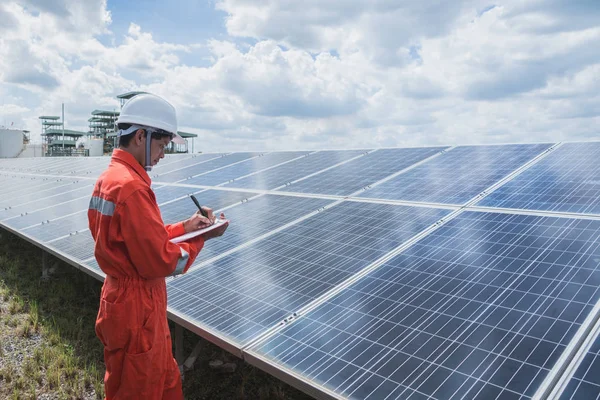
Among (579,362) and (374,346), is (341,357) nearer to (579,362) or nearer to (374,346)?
(374,346)

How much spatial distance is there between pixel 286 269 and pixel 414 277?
1.47 metres

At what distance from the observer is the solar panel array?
10.5 ft

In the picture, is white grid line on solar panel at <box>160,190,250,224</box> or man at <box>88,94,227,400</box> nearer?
man at <box>88,94,227,400</box>

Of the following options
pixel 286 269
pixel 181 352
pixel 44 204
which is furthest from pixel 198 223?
pixel 44 204

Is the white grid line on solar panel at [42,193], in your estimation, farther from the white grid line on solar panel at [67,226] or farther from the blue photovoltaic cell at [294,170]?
the blue photovoltaic cell at [294,170]

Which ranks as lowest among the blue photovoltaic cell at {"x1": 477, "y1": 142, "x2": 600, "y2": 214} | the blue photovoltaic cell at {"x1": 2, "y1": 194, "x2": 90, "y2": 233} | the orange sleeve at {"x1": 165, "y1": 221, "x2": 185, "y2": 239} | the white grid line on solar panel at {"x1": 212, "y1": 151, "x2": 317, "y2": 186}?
the blue photovoltaic cell at {"x1": 2, "y1": 194, "x2": 90, "y2": 233}

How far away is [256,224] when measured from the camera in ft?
22.8

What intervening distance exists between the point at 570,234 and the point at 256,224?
4185mm

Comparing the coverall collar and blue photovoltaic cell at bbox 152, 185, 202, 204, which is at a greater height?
the coverall collar

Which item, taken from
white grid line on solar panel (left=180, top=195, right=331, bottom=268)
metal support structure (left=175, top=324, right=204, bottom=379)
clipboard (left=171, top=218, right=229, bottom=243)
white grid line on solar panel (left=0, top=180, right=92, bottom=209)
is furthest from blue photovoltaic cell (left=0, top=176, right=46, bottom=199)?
clipboard (left=171, top=218, right=229, bottom=243)

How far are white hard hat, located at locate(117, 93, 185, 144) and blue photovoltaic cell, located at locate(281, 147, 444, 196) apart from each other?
473cm

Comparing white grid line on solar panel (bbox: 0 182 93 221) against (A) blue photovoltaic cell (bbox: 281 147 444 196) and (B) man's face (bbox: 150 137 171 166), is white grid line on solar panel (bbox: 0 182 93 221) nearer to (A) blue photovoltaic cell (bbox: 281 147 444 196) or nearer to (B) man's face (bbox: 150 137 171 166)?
(A) blue photovoltaic cell (bbox: 281 147 444 196)

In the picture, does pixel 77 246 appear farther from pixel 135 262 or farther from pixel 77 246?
pixel 135 262

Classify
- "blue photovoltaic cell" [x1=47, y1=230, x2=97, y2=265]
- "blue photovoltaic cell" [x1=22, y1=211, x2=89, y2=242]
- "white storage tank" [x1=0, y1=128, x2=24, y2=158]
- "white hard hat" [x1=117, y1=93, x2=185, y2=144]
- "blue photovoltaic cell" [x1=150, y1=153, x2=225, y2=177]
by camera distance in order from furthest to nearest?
"white storage tank" [x1=0, y1=128, x2=24, y2=158]
"blue photovoltaic cell" [x1=150, y1=153, x2=225, y2=177]
"blue photovoltaic cell" [x1=22, y1=211, x2=89, y2=242]
"blue photovoltaic cell" [x1=47, y1=230, x2=97, y2=265]
"white hard hat" [x1=117, y1=93, x2=185, y2=144]
